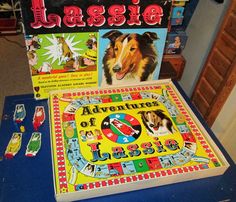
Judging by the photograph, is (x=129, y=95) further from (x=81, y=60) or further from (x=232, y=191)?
(x=232, y=191)

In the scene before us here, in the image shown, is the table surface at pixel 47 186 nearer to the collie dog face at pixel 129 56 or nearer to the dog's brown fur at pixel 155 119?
the dog's brown fur at pixel 155 119

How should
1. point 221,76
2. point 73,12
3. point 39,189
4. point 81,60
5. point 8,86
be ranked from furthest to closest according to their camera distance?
point 8,86 < point 221,76 < point 81,60 < point 73,12 < point 39,189

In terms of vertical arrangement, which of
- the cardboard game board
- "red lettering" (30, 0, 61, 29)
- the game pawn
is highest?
"red lettering" (30, 0, 61, 29)

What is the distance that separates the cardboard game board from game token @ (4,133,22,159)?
115mm

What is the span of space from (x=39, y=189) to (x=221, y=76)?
116 centimetres

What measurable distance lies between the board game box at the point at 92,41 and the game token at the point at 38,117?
0.18 ft

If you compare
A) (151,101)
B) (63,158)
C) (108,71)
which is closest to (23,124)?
(63,158)

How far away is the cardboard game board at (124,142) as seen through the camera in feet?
2.31

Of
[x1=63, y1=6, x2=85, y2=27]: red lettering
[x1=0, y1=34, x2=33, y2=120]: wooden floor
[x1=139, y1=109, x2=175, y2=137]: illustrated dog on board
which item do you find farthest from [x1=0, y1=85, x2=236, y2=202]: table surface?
[x1=0, y1=34, x2=33, y2=120]: wooden floor

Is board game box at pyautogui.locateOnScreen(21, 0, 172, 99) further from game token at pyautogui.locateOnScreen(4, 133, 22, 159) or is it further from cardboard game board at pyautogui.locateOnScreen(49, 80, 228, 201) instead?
game token at pyautogui.locateOnScreen(4, 133, 22, 159)

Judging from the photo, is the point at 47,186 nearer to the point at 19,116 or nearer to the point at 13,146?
the point at 13,146

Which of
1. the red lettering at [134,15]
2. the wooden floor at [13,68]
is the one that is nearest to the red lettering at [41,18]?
the red lettering at [134,15]

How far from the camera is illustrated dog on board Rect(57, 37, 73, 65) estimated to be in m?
0.86

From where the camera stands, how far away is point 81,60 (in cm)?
91
